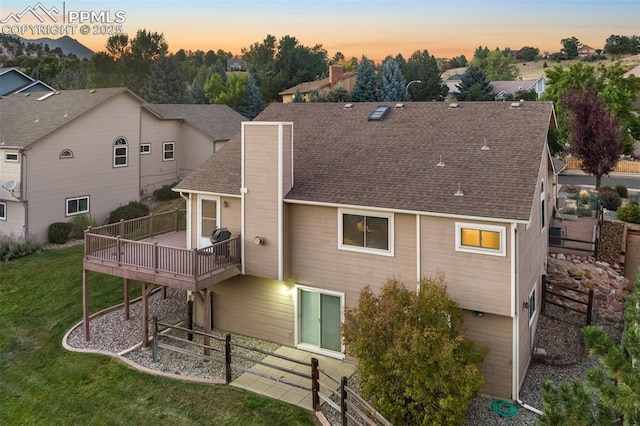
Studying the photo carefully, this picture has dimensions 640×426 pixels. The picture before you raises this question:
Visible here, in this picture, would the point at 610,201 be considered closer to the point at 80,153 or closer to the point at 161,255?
the point at 161,255

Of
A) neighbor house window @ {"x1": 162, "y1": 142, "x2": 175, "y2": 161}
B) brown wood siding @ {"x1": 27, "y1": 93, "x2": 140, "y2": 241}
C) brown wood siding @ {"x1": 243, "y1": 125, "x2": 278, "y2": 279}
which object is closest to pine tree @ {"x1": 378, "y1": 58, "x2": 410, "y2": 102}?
neighbor house window @ {"x1": 162, "y1": 142, "x2": 175, "y2": 161}

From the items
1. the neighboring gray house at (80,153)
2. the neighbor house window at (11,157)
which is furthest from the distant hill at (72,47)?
the neighbor house window at (11,157)

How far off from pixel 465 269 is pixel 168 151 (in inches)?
1024

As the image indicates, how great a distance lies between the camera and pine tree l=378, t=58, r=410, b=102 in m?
52.4

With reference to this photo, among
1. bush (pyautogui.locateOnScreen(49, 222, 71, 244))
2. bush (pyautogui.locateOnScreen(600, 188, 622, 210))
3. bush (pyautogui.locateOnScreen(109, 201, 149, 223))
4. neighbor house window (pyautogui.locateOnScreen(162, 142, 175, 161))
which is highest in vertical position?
neighbor house window (pyautogui.locateOnScreen(162, 142, 175, 161))

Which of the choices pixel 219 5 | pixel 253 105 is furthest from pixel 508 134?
pixel 253 105

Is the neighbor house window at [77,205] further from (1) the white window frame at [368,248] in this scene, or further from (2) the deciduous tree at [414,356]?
(2) the deciduous tree at [414,356]

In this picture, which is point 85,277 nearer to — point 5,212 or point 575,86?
point 5,212

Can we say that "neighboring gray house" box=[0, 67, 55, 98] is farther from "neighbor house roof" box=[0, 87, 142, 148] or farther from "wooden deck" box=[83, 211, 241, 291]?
"wooden deck" box=[83, 211, 241, 291]

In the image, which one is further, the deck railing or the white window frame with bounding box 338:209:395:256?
the deck railing

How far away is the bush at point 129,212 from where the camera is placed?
26.4m

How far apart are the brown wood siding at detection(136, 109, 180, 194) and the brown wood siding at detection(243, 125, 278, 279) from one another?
1922 centimetres

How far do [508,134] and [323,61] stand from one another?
77.7 meters

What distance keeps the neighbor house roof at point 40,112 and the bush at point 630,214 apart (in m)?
25.7
